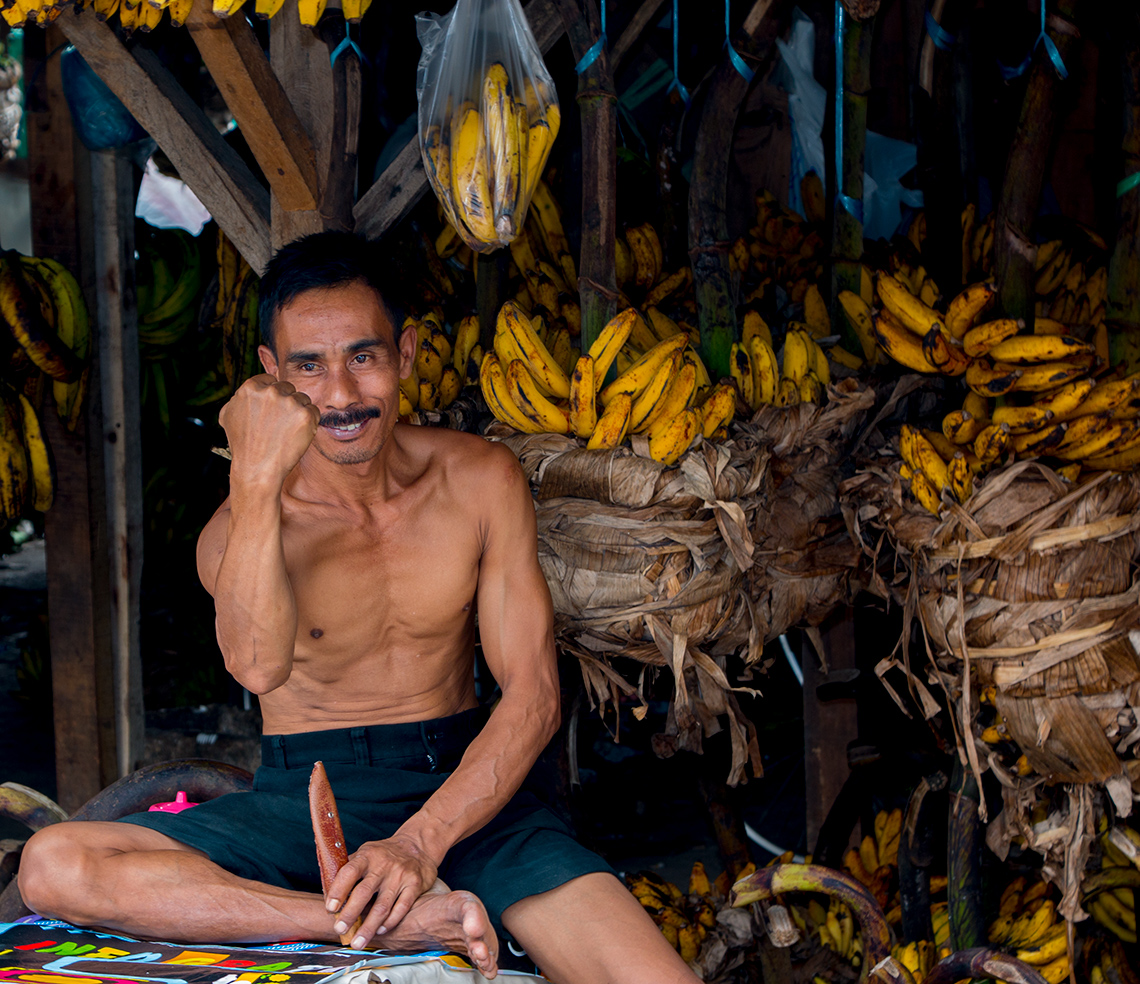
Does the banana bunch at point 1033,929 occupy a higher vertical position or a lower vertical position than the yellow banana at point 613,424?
lower

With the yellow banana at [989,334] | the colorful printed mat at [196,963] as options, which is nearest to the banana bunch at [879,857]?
the yellow banana at [989,334]

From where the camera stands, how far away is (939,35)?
2.67 meters

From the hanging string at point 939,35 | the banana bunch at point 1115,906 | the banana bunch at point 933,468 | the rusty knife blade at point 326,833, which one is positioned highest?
the hanging string at point 939,35

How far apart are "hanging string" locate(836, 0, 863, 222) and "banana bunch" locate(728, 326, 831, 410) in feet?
1.10

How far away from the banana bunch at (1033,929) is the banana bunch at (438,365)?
185cm

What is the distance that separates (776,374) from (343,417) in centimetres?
101

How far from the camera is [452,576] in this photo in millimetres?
2094

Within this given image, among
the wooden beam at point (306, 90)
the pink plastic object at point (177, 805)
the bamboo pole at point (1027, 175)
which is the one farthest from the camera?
the wooden beam at point (306, 90)

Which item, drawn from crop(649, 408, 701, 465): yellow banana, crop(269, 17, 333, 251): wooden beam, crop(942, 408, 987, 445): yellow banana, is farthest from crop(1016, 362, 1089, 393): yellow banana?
crop(269, 17, 333, 251): wooden beam

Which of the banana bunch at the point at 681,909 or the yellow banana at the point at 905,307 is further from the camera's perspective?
the banana bunch at the point at 681,909

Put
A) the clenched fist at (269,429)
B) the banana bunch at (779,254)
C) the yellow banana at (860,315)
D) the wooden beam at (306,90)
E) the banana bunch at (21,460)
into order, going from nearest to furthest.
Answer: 1. the clenched fist at (269,429)
2. the wooden beam at (306,90)
3. the yellow banana at (860,315)
4. the banana bunch at (21,460)
5. the banana bunch at (779,254)

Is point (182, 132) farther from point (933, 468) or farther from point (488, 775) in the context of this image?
point (933, 468)

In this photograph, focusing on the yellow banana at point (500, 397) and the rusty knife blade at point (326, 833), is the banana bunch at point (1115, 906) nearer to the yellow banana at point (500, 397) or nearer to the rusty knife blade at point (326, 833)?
the yellow banana at point (500, 397)

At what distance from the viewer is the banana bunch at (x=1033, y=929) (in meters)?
2.49
